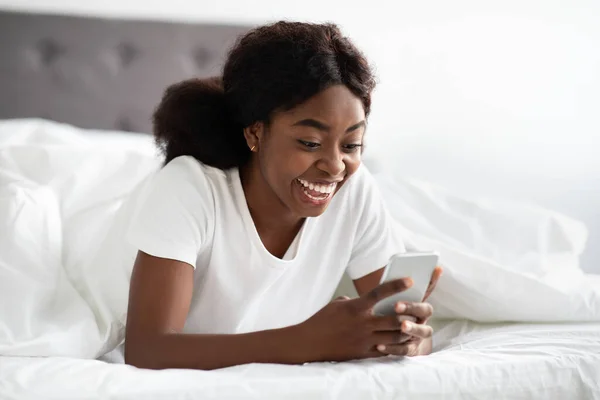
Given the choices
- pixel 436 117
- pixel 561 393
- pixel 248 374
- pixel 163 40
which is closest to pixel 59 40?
pixel 163 40

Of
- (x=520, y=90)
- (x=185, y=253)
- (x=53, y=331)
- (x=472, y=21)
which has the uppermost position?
(x=472, y=21)

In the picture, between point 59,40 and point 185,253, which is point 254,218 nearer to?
point 185,253

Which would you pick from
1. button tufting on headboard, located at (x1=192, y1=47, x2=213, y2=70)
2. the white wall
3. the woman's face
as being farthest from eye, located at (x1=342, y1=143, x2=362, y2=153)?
button tufting on headboard, located at (x1=192, y1=47, x2=213, y2=70)

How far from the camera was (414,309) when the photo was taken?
0.98 m

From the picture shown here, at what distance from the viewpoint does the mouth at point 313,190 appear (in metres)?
1.12

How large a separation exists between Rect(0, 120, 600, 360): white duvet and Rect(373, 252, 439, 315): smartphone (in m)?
0.43

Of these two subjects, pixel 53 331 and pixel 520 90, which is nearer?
pixel 53 331

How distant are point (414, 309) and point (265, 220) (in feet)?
1.11

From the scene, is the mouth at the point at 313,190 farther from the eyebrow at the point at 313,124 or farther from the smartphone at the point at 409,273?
the smartphone at the point at 409,273

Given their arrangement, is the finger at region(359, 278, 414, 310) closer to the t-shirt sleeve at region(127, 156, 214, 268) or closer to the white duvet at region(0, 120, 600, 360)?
the t-shirt sleeve at region(127, 156, 214, 268)

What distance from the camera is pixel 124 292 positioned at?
1270 mm

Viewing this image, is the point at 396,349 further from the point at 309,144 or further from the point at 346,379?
the point at 309,144

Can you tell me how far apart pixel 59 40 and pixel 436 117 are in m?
1.26

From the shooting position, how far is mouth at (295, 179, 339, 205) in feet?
3.67
